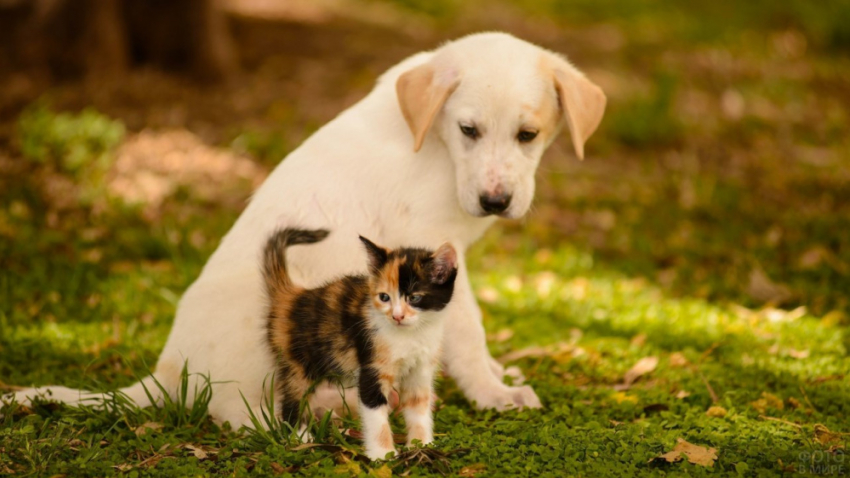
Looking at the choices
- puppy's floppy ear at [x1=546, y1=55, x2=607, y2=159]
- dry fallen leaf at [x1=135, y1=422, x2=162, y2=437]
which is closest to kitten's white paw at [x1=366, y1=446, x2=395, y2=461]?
dry fallen leaf at [x1=135, y1=422, x2=162, y2=437]

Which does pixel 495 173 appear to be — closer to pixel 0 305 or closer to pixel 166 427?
pixel 166 427

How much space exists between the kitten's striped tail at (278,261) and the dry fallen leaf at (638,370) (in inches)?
79.2

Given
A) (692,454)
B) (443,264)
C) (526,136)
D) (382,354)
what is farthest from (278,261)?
(692,454)

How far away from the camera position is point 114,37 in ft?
30.7

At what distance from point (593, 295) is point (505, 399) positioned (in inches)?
85.8

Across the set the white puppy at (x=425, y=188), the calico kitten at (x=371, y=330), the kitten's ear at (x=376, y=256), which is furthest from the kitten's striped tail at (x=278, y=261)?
the kitten's ear at (x=376, y=256)

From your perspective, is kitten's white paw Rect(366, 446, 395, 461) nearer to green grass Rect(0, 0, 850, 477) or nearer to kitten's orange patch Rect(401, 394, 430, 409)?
green grass Rect(0, 0, 850, 477)

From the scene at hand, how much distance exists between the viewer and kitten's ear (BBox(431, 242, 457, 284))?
339 cm

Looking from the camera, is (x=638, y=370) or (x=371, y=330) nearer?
(x=371, y=330)

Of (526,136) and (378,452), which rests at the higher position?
(526,136)

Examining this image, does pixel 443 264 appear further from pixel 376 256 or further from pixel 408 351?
pixel 408 351

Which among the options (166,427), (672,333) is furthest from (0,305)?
(672,333)

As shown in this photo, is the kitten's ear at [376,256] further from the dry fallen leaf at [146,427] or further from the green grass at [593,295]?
the dry fallen leaf at [146,427]

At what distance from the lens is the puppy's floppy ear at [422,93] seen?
4121 mm
